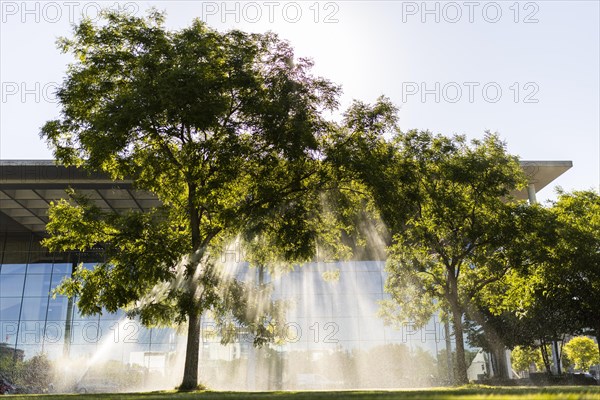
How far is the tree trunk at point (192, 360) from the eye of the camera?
64.1ft

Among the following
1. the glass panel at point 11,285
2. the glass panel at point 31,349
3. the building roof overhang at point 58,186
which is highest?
the building roof overhang at point 58,186

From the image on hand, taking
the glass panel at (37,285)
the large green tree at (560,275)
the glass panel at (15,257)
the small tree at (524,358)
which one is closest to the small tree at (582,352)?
the small tree at (524,358)

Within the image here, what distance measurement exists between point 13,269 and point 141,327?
13033mm

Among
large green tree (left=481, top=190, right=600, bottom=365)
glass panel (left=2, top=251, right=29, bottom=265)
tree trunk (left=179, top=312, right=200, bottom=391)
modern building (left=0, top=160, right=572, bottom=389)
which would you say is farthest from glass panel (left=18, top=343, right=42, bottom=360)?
large green tree (left=481, top=190, right=600, bottom=365)

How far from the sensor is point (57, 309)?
45000 millimetres

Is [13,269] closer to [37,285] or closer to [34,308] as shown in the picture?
[37,285]

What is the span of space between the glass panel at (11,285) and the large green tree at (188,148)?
2873 cm

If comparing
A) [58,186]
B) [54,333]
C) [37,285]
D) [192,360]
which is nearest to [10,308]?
[37,285]

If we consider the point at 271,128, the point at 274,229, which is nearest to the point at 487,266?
the point at 274,229

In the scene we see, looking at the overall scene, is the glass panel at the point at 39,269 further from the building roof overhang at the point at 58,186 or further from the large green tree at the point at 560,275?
the large green tree at the point at 560,275

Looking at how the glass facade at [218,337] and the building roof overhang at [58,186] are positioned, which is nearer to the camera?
the building roof overhang at [58,186]

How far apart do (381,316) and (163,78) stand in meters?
21.4

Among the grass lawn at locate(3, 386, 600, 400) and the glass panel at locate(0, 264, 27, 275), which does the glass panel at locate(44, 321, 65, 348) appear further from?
the grass lawn at locate(3, 386, 600, 400)

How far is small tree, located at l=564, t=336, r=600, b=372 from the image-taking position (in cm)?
8194
